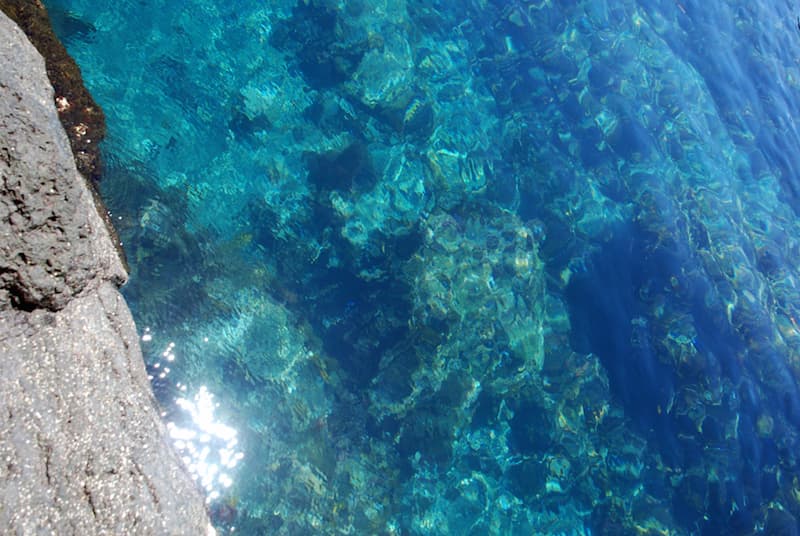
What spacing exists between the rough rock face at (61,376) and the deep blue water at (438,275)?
1.50 metres

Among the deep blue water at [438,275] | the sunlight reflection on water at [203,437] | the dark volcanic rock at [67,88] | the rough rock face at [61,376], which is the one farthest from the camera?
the deep blue water at [438,275]

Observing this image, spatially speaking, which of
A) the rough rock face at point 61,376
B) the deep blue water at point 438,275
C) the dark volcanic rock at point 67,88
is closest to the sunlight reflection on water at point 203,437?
the deep blue water at point 438,275

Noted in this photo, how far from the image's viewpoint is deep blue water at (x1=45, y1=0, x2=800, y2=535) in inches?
211

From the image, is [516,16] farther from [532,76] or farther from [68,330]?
[68,330]

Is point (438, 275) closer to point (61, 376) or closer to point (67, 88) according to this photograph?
point (67, 88)

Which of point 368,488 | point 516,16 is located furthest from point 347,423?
point 516,16

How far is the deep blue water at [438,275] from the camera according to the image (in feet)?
17.6

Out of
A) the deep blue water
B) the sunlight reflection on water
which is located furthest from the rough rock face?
the deep blue water

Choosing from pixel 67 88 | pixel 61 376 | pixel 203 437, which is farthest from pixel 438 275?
pixel 61 376

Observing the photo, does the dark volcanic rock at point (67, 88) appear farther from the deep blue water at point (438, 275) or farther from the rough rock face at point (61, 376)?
the rough rock face at point (61, 376)

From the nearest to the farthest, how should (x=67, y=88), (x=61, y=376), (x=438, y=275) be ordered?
1. (x=61, y=376)
2. (x=67, y=88)
3. (x=438, y=275)

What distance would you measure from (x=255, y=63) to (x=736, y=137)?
26.2ft

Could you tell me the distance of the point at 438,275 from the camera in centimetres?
655

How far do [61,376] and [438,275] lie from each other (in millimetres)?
4296
